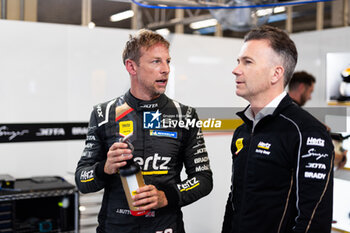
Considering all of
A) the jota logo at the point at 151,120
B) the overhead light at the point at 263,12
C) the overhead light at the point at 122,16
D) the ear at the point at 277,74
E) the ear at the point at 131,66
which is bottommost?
the jota logo at the point at 151,120

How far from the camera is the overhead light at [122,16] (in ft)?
13.3

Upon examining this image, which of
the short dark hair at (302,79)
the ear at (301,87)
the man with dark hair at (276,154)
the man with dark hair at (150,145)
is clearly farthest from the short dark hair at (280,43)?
the ear at (301,87)

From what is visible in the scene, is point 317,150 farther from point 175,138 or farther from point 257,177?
point 175,138

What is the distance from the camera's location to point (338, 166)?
1.60 meters

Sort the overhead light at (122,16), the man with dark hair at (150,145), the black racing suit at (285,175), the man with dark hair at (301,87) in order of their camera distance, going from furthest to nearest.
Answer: the overhead light at (122,16) → the man with dark hair at (301,87) → the man with dark hair at (150,145) → the black racing suit at (285,175)

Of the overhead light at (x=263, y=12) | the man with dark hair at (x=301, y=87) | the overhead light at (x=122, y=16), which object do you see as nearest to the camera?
the overhead light at (x=263, y=12)

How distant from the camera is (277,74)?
3.85ft

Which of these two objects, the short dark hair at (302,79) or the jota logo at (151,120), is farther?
the short dark hair at (302,79)

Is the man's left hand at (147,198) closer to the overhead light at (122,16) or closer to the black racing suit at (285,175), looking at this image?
the black racing suit at (285,175)

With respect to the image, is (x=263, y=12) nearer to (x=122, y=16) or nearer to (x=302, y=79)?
(x=302, y=79)

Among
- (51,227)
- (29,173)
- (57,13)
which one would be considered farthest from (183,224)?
(57,13)

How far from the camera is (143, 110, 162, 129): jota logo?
4.41 ft

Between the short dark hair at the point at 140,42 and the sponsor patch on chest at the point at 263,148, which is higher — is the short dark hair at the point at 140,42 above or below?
above

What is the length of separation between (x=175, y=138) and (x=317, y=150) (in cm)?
47
